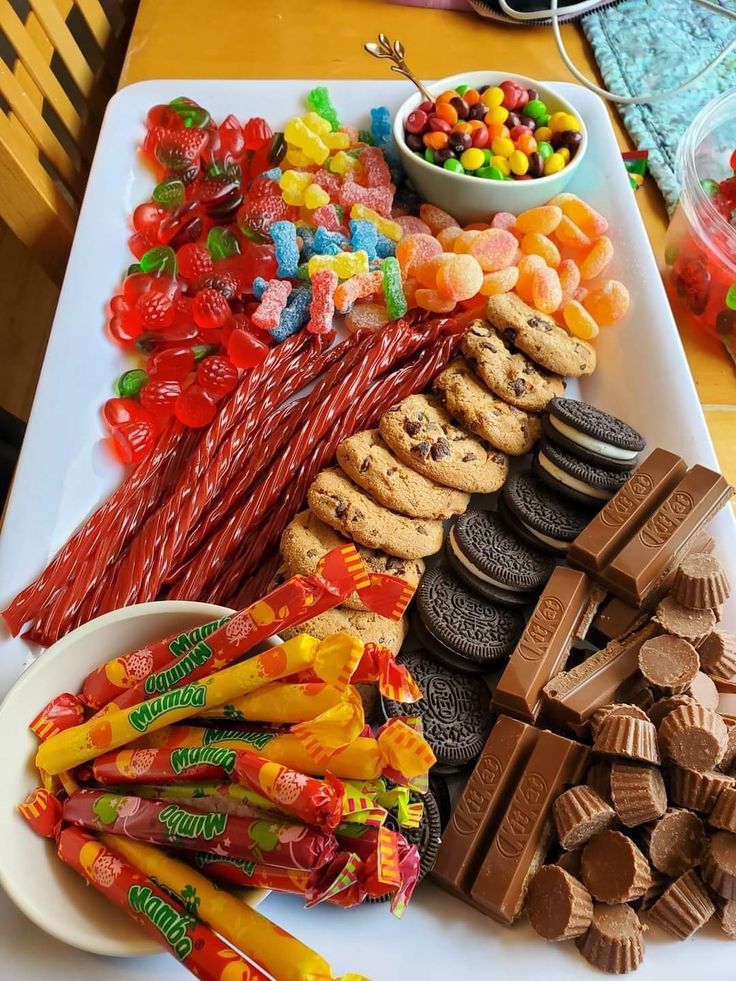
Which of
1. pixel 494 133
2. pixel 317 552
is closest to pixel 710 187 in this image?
pixel 494 133

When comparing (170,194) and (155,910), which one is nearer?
(155,910)

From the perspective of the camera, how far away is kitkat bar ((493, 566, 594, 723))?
0.74 m

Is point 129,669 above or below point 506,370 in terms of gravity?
above

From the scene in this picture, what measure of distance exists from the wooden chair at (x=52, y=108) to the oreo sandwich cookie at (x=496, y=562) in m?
0.76

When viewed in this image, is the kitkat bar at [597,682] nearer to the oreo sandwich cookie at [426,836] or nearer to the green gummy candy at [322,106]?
the oreo sandwich cookie at [426,836]

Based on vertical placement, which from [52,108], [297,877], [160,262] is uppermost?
[52,108]

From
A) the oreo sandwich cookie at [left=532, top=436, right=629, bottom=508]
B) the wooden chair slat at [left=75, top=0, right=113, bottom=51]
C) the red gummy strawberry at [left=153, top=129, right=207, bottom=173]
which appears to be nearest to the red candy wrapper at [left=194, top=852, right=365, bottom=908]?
the oreo sandwich cookie at [left=532, top=436, right=629, bottom=508]

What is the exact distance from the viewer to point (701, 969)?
66 cm

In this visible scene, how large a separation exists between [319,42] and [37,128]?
0.50m

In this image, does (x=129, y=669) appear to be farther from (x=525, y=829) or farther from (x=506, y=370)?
(x=506, y=370)

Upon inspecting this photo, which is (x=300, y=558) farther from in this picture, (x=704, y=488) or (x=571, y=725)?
(x=704, y=488)

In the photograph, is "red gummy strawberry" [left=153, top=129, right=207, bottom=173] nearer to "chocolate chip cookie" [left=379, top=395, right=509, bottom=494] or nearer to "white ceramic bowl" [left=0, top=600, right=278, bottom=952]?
"chocolate chip cookie" [left=379, top=395, right=509, bottom=494]

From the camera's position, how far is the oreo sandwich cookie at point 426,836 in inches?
27.0

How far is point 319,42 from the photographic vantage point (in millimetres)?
1345
